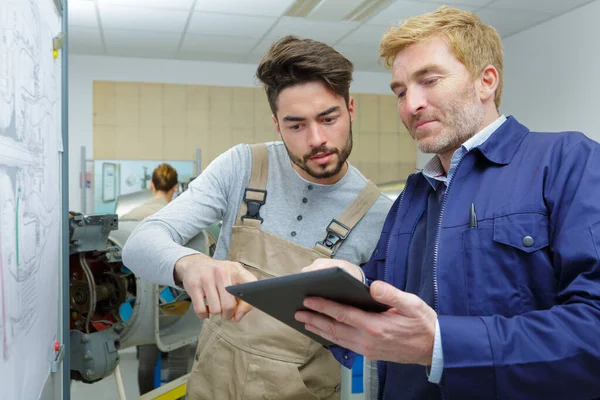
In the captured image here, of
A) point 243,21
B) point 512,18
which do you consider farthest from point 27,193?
point 512,18

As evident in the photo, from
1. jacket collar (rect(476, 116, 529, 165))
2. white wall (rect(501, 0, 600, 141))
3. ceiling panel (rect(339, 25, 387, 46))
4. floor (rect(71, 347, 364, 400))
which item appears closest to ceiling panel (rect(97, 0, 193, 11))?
ceiling panel (rect(339, 25, 387, 46))

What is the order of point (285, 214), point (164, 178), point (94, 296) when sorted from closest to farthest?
point (285, 214) → point (94, 296) → point (164, 178)

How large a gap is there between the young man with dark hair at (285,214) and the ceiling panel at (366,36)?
12.4 ft

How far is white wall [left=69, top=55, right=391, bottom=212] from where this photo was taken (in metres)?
5.88

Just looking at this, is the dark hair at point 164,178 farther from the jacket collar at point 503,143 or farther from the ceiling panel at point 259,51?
the jacket collar at point 503,143

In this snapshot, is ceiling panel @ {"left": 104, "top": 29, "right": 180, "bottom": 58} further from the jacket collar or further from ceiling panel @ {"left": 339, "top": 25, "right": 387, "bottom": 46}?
the jacket collar

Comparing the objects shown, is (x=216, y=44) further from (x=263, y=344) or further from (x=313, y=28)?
(x=263, y=344)

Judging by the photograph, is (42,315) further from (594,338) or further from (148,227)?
(594,338)

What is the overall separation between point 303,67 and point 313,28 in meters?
3.85

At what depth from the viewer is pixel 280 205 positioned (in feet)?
4.77

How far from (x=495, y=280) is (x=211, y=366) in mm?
782

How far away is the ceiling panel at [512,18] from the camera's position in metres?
4.54

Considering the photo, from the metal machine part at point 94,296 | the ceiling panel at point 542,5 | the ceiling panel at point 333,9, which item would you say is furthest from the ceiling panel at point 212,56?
the metal machine part at point 94,296

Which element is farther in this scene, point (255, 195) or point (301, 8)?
point (301, 8)
